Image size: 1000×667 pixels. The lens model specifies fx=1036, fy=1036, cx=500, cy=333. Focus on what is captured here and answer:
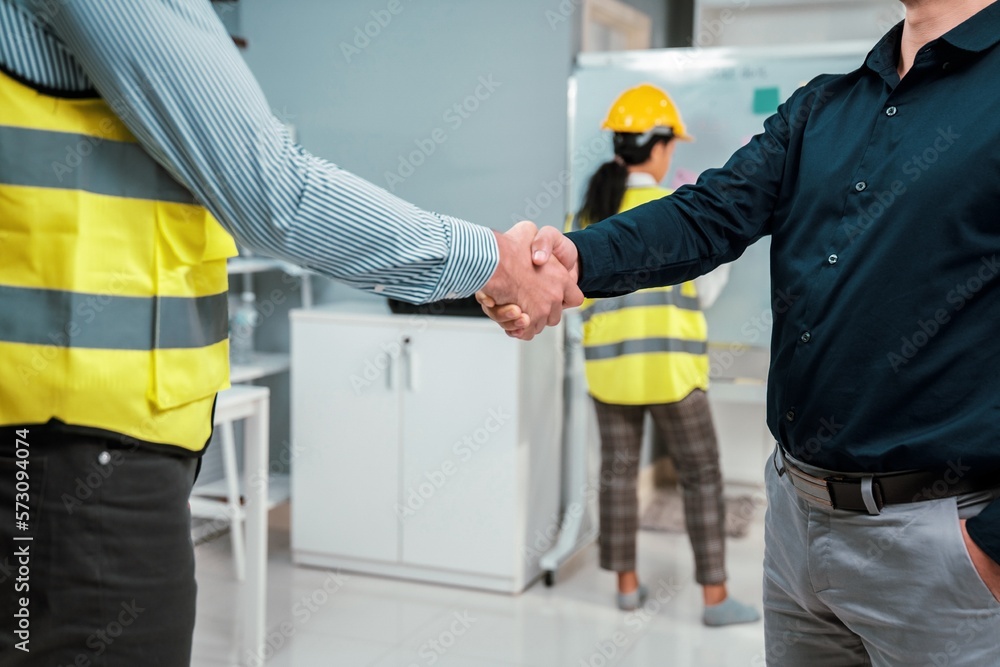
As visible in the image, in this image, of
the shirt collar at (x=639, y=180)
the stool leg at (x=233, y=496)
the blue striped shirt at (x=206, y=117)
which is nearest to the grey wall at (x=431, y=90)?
the shirt collar at (x=639, y=180)

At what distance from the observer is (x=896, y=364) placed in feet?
4.07

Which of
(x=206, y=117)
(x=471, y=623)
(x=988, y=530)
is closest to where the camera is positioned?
(x=206, y=117)

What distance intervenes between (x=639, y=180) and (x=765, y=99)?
1.96 ft

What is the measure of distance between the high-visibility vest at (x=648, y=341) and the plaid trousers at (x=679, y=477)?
8cm

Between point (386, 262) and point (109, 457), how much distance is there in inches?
14.3

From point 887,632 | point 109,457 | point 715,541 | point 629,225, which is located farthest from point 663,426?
point 109,457

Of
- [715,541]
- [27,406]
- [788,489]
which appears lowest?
[715,541]

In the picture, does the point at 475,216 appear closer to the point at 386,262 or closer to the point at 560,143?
the point at 560,143

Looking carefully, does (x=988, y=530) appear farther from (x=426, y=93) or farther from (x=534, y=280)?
(x=426, y=93)

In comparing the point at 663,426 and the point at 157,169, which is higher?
the point at 157,169

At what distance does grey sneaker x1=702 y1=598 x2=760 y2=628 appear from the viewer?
10.2 ft

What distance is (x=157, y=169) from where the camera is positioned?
1.11 meters

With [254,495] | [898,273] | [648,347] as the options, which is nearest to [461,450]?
[648,347]

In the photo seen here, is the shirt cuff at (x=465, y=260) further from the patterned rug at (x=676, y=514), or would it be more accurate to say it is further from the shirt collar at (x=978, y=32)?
the patterned rug at (x=676, y=514)
